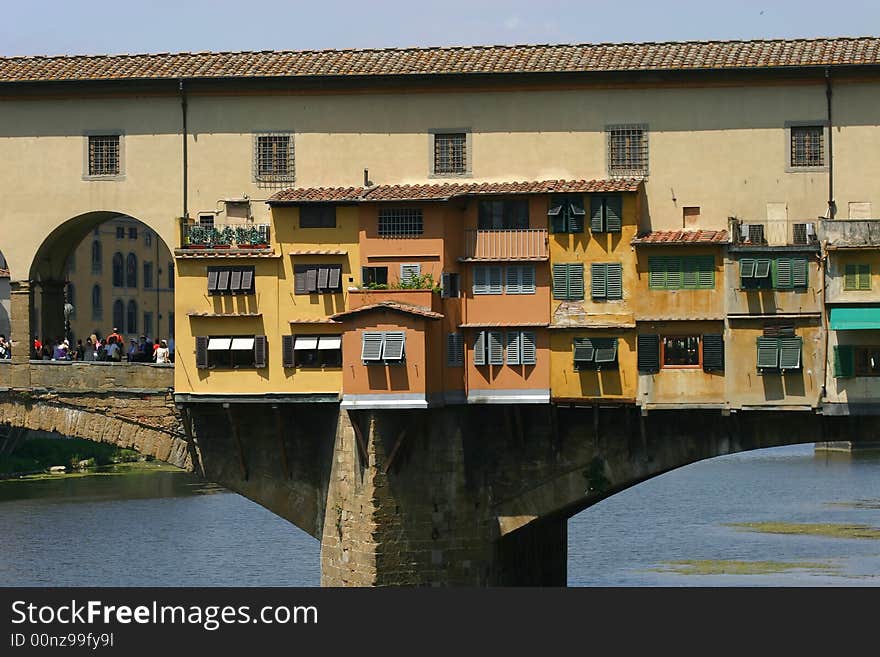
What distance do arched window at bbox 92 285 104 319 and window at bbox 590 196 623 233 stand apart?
6709 centimetres

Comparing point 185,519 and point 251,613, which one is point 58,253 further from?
point 185,519

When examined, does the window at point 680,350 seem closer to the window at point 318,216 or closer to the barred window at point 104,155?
the window at point 318,216

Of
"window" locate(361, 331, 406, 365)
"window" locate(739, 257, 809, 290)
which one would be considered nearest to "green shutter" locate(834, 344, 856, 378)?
"window" locate(739, 257, 809, 290)

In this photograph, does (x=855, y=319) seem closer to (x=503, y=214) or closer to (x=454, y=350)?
(x=503, y=214)

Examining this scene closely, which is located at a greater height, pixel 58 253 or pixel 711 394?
pixel 58 253

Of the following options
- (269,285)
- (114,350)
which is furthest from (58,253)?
(269,285)

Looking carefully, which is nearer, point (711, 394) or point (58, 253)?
point (711, 394)

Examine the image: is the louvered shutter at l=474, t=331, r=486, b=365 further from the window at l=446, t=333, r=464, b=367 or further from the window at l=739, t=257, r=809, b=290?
the window at l=739, t=257, r=809, b=290

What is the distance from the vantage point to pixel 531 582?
47.8 meters

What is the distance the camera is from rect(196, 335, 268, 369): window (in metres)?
44.4

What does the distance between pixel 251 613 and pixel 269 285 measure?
533 inches

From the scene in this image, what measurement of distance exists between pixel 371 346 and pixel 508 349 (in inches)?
123

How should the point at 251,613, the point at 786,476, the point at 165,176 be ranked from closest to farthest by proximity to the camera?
the point at 251,613 < the point at 165,176 < the point at 786,476

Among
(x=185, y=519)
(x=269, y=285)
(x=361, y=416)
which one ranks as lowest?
(x=185, y=519)
